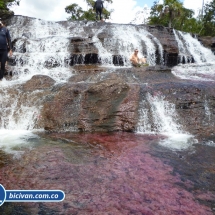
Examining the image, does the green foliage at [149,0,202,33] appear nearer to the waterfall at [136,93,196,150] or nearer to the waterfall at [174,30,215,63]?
the waterfall at [174,30,215,63]

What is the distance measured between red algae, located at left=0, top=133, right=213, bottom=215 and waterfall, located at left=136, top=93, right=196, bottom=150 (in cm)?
127

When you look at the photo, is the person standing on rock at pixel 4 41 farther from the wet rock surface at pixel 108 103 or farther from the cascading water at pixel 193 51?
the cascading water at pixel 193 51

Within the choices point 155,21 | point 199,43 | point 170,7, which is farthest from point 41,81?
point 155,21

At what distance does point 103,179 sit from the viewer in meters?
3.59

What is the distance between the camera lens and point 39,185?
3.31 metres

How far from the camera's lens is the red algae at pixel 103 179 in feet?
9.46

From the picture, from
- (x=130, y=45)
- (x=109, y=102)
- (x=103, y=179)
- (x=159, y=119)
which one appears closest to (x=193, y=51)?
(x=130, y=45)

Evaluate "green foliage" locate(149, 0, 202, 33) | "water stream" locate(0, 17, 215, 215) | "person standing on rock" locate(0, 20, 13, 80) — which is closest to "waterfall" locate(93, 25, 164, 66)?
"water stream" locate(0, 17, 215, 215)

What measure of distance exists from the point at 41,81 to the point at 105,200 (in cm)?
589

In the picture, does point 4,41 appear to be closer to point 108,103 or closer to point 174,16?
point 108,103

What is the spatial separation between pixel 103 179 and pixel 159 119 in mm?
3482

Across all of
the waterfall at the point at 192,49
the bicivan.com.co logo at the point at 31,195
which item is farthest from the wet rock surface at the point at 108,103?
the waterfall at the point at 192,49

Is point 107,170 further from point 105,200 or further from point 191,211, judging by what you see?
point 191,211

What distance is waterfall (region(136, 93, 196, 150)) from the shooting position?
6266 millimetres
